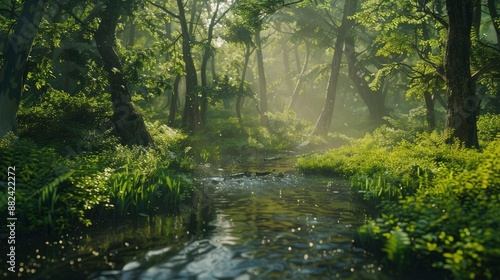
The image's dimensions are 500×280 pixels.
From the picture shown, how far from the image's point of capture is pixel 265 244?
23.1 ft

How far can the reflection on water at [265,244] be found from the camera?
578cm

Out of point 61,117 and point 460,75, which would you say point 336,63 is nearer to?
point 460,75

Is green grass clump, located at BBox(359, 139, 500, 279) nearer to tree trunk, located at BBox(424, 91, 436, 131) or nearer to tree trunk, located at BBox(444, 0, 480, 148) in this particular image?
tree trunk, located at BBox(444, 0, 480, 148)

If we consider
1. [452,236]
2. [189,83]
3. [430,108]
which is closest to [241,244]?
[452,236]

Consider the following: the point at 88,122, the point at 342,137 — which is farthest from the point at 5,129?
the point at 342,137

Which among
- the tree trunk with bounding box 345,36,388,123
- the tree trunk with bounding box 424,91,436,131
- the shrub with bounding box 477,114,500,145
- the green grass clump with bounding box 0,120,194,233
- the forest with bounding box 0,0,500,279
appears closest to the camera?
the forest with bounding box 0,0,500,279

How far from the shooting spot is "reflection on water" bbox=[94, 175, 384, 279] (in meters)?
5.78

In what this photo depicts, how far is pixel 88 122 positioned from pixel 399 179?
12.1m

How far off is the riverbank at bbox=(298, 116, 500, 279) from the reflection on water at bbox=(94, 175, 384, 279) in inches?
22.0

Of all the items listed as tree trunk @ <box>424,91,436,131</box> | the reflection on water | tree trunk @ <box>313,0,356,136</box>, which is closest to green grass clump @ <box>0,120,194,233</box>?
the reflection on water

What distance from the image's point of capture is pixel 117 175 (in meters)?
8.83

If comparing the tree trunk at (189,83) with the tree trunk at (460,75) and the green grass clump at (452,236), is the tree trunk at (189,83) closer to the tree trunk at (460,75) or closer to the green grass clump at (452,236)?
the tree trunk at (460,75)

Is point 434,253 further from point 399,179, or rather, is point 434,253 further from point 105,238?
point 105,238

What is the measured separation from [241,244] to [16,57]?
408 inches
